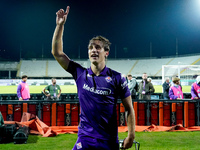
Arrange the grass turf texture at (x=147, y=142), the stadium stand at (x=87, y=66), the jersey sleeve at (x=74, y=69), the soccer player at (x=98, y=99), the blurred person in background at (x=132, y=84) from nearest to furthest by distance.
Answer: the soccer player at (x=98, y=99)
the jersey sleeve at (x=74, y=69)
the grass turf texture at (x=147, y=142)
the blurred person in background at (x=132, y=84)
the stadium stand at (x=87, y=66)

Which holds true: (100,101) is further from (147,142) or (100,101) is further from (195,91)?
(195,91)

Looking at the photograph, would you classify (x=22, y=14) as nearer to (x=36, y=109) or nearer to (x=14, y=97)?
(x=14, y=97)

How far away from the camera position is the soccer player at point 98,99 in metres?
2.12

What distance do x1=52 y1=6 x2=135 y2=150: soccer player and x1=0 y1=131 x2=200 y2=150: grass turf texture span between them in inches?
171

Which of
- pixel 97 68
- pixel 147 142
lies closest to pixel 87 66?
pixel 147 142

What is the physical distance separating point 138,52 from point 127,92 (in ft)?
349

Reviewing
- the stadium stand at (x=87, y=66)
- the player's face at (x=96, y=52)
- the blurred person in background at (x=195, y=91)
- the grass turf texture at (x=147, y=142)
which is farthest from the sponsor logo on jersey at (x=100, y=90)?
the stadium stand at (x=87, y=66)

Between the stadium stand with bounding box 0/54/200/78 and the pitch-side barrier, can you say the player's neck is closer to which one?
the pitch-side barrier

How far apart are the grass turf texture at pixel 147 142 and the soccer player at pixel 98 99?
4.35 metres

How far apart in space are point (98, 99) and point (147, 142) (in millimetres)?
5178

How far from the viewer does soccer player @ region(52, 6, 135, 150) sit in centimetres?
212

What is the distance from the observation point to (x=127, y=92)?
7.49 feet

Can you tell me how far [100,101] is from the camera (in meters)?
2.18

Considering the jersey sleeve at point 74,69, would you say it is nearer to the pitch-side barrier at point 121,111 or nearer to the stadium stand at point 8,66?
the pitch-side barrier at point 121,111
